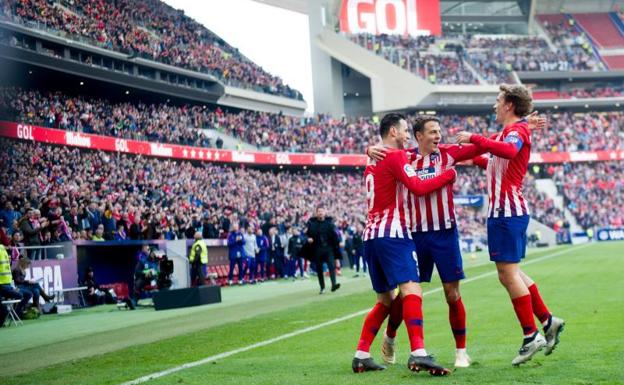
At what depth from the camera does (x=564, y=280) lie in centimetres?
2053

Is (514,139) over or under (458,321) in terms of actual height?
over

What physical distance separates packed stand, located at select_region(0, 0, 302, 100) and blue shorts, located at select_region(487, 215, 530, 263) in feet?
87.3

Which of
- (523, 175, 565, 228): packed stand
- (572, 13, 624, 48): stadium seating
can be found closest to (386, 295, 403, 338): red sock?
(523, 175, 565, 228): packed stand

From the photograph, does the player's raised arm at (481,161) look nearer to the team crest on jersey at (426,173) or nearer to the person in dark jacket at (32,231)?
the team crest on jersey at (426,173)

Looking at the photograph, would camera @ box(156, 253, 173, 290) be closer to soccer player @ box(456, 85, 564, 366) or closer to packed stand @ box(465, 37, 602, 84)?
soccer player @ box(456, 85, 564, 366)

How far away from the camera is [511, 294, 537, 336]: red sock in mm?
8031

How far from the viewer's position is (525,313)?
26.8 ft

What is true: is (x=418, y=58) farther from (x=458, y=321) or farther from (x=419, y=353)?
(x=419, y=353)

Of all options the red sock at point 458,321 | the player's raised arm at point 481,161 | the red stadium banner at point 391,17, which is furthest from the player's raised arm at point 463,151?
the red stadium banner at point 391,17

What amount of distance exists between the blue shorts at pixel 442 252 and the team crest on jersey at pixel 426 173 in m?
0.52

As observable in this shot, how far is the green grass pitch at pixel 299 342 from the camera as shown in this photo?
784 cm

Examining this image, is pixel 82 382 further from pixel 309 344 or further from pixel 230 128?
pixel 230 128

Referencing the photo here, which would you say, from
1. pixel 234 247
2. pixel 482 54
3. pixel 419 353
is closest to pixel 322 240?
pixel 234 247

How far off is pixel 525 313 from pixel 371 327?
1.44 meters
